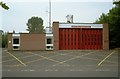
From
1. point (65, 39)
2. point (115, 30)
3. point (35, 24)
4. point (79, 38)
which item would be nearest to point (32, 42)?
point (65, 39)

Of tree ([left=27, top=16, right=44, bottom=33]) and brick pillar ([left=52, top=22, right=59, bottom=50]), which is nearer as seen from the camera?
brick pillar ([left=52, top=22, right=59, bottom=50])

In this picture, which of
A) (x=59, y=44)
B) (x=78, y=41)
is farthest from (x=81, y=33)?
(x=59, y=44)

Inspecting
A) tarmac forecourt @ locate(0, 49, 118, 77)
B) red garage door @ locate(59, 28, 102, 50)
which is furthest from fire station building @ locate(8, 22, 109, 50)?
tarmac forecourt @ locate(0, 49, 118, 77)

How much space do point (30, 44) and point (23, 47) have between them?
1186 mm

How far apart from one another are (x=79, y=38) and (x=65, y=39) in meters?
2.16

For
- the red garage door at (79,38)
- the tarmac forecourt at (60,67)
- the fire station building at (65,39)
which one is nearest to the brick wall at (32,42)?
the fire station building at (65,39)

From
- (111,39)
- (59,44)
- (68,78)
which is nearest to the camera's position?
(68,78)

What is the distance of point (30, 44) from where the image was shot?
1604 inches

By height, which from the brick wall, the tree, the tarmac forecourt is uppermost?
the tree

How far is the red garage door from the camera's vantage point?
133ft

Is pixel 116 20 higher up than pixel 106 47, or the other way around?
pixel 116 20

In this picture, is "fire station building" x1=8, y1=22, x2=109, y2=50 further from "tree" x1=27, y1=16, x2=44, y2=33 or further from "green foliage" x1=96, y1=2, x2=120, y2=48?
"tree" x1=27, y1=16, x2=44, y2=33

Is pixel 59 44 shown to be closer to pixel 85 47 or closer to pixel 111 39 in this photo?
pixel 85 47

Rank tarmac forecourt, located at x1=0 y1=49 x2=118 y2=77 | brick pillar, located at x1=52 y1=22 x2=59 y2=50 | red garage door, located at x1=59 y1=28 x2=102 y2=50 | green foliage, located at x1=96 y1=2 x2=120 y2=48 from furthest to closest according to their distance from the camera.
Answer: green foliage, located at x1=96 y1=2 x2=120 y2=48 < red garage door, located at x1=59 y1=28 x2=102 y2=50 < brick pillar, located at x1=52 y1=22 x2=59 y2=50 < tarmac forecourt, located at x1=0 y1=49 x2=118 y2=77
